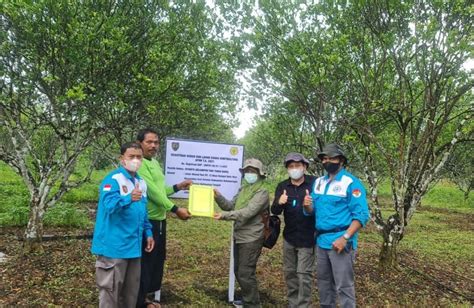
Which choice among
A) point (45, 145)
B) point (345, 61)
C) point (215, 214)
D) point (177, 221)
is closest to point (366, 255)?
point (345, 61)

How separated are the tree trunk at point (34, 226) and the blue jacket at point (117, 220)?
385 centimetres

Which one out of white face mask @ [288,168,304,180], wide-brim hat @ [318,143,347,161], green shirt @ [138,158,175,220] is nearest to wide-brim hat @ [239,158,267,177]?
white face mask @ [288,168,304,180]

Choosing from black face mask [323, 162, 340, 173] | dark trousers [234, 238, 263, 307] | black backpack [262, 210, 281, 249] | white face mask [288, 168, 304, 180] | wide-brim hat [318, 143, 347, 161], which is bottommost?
dark trousers [234, 238, 263, 307]

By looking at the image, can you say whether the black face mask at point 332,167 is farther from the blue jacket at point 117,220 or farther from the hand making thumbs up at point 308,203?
the blue jacket at point 117,220

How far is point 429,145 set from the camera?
734 cm

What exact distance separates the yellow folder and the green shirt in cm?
37

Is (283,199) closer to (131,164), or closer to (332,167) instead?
(332,167)

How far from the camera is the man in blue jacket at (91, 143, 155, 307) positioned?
421 centimetres

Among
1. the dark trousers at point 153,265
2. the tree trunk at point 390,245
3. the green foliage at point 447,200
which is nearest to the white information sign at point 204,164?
the dark trousers at point 153,265

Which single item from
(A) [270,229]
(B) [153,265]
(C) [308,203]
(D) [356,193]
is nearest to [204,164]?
(A) [270,229]

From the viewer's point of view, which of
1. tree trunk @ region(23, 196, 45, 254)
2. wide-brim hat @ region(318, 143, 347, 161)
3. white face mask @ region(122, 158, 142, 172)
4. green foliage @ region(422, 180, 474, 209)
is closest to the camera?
white face mask @ region(122, 158, 142, 172)

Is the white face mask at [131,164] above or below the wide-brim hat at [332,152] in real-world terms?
below

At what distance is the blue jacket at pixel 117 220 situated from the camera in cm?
416

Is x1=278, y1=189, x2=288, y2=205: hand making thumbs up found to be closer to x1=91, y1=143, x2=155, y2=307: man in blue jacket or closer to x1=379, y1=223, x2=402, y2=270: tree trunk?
x1=91, y1=143, x2=155, y2=307: man in blue jacket
